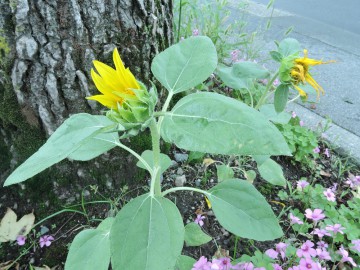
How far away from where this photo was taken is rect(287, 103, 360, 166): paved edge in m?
2.05

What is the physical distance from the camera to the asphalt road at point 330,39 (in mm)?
2680

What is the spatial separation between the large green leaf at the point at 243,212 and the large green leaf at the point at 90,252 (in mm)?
333

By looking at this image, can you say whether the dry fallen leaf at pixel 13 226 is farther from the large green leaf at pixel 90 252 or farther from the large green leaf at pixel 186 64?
the large green leaf at pixel 186 64

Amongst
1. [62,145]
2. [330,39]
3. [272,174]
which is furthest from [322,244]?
[330,39]

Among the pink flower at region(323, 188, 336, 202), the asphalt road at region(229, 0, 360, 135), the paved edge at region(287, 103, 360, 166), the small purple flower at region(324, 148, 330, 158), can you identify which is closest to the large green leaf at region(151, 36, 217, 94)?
the pink flower at region(323, 188, 336, 202)

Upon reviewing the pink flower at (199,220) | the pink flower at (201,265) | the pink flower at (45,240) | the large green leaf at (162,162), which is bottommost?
the pink flower at (45,240)

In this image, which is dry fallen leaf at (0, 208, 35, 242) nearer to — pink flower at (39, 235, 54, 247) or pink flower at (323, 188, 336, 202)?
pink flower at (39, 235, 54, 247)

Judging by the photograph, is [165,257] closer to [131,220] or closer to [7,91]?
[131,220]

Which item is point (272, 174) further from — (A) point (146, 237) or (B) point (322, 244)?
(A) point (146, 237)

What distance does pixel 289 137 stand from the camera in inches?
72.1

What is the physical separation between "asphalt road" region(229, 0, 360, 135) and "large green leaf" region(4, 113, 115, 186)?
2011 millimetres

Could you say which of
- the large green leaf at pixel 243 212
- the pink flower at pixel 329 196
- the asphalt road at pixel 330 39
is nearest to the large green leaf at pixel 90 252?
the large green leaf at pixel 243 212

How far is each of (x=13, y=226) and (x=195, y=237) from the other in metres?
0.73

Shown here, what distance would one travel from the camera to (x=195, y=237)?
3.95ft
